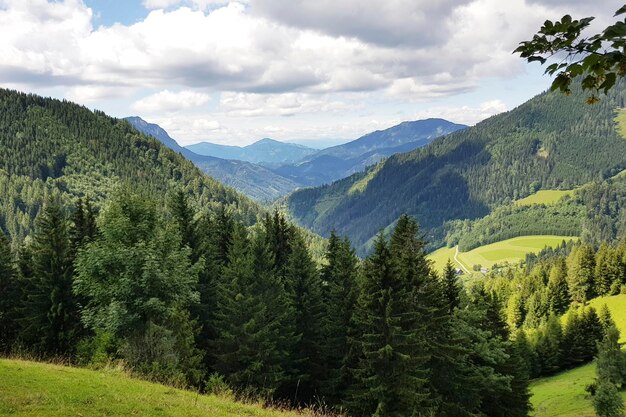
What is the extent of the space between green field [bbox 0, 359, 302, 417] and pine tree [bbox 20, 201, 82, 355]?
20.8 metres

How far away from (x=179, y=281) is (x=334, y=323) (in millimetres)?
12949

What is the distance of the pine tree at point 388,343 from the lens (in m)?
30.0

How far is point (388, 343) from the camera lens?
3097cm

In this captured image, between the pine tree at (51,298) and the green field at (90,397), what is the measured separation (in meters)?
20.8

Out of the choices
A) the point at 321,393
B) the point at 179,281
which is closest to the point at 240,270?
the point at 179,281

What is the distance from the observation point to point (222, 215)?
55031 millimetres

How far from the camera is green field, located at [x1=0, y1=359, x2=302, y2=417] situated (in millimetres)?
13250

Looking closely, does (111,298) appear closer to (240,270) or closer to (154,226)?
(154,226)

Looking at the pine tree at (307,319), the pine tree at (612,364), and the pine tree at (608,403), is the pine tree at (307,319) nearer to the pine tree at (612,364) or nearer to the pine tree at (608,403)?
the pine tree at (608,403)

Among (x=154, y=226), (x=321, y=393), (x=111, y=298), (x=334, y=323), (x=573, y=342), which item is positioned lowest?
(x=573, y=342)

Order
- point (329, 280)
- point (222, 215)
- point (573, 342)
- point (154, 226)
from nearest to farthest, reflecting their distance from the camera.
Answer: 1. point (154, 226)
2. point (329, 280)
3. point (222, 215)
4. point (573, 342)

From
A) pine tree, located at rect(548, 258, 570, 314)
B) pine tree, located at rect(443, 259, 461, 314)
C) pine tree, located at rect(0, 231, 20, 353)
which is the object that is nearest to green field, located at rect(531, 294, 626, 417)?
pine tree, located at rect(548, 258, 570, 314)

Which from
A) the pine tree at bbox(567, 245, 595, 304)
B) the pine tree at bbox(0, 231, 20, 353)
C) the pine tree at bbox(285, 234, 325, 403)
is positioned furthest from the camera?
the pine tree at bbox(567, 245, 595, 304)

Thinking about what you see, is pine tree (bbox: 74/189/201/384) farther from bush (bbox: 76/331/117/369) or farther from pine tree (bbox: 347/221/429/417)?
pine tree (bbox: 347/221/429/417)
